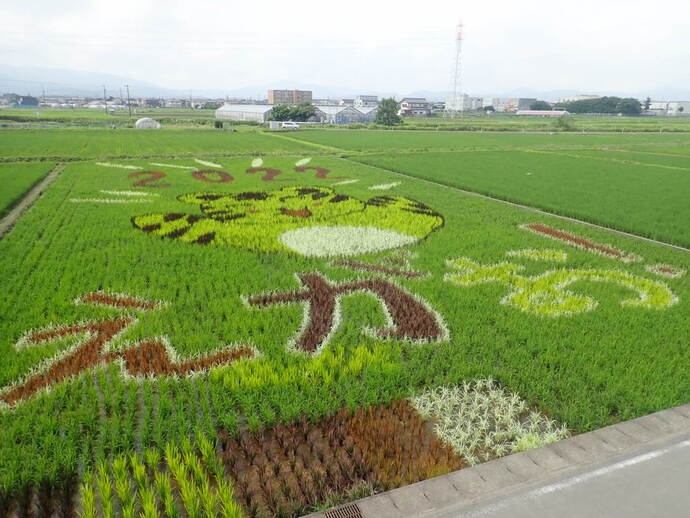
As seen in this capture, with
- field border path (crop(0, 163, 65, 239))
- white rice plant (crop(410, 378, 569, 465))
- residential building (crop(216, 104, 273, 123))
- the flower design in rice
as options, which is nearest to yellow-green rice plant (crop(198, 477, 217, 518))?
white rice plant (crop(410, 378, 569, 465))

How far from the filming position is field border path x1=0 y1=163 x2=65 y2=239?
14385 mm

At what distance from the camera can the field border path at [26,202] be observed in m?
14.4

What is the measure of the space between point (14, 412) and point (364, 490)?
4.06 meters

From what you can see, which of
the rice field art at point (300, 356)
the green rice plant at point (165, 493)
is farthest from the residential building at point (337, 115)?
the green rice plant at point (165, 493)

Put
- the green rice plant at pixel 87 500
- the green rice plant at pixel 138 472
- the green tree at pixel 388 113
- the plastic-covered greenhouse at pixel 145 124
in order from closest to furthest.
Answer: the green rice plant at pixel 87 500
the green rice plant at pixel 138 472
the plastic-covered greenhouse at pixel 145 124
the green tree at pixel 388 113

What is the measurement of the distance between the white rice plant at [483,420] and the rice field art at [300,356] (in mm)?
26

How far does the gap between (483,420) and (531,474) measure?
946mm

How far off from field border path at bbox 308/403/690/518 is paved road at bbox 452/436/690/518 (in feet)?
0.05

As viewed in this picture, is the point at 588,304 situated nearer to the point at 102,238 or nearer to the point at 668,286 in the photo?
the point at 668,286

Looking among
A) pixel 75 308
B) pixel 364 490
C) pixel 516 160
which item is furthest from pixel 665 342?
pixel 516 160

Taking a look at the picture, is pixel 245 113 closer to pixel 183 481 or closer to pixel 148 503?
pixel 183 481

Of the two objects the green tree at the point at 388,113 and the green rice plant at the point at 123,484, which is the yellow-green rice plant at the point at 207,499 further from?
the green tree at the point at 388,113

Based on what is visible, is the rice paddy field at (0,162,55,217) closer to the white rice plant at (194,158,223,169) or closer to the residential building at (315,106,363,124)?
the white rice plant at (194,158,223,169)

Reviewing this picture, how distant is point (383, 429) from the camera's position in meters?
5.27
